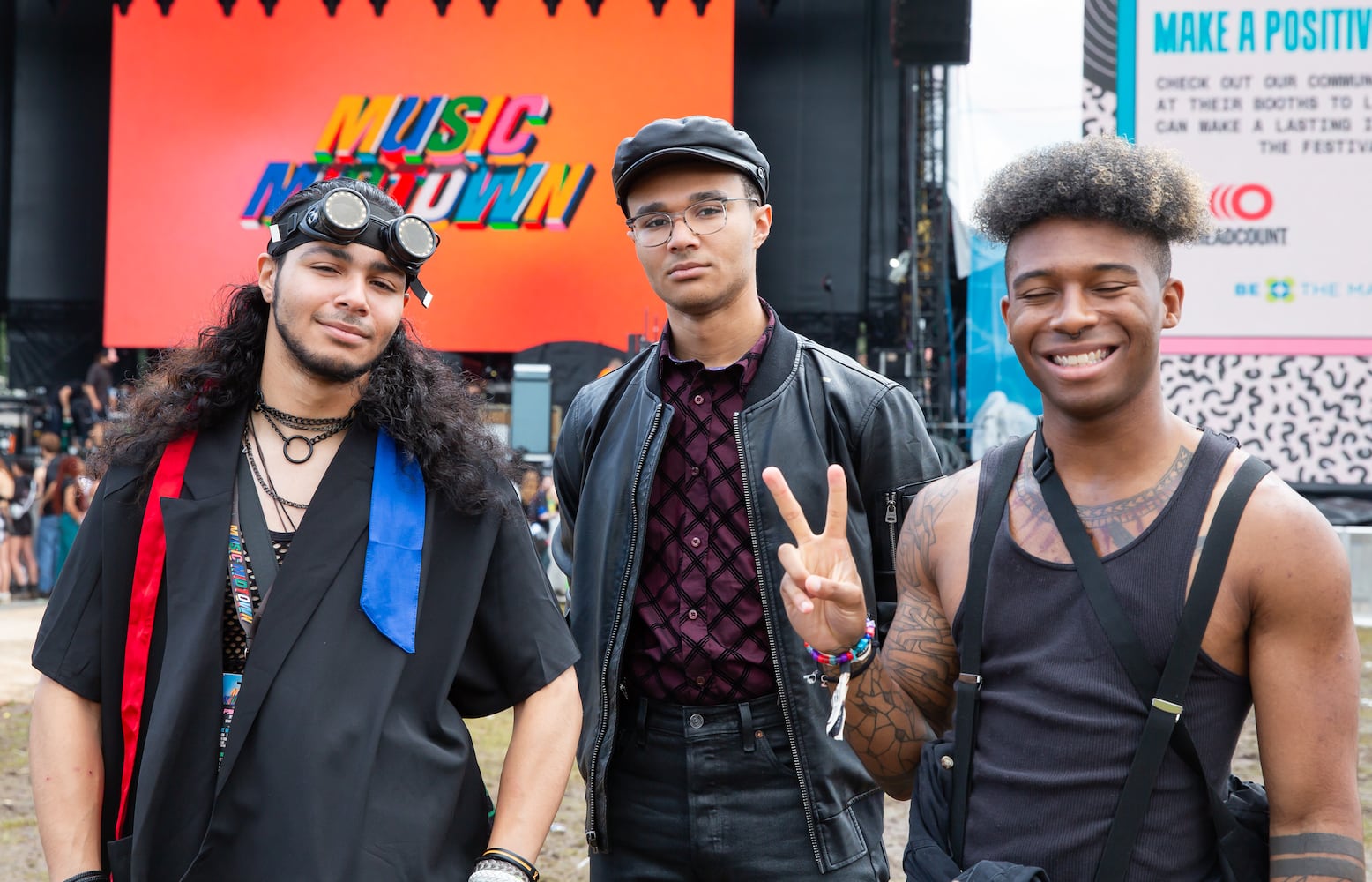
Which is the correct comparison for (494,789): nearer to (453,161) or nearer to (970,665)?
(970,665)

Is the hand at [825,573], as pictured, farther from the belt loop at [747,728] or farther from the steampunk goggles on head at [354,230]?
the steampunk goggles on head at [354,230]

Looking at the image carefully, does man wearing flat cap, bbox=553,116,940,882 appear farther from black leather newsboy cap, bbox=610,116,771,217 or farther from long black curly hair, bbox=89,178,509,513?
long black curly hair, bbox=89,178,509,513

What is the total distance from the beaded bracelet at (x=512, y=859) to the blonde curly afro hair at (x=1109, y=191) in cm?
141

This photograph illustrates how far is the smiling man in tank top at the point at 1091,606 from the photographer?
1.79 metres

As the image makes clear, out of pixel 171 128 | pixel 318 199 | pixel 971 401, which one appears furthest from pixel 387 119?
pixel 318 199

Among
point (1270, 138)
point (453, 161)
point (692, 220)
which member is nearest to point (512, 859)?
point (692, 220)

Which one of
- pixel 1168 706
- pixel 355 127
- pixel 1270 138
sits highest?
pixel 355 127

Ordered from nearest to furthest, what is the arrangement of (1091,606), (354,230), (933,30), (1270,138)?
(1091,606), (354,230), (1270,138), (933,30)

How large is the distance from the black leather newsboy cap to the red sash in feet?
4.25

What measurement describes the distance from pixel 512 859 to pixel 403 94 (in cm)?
1687

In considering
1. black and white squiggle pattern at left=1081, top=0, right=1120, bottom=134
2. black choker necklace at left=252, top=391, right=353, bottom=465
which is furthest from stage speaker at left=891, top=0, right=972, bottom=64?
black choker necklace at left=252, top=391, right=353, bottom=465

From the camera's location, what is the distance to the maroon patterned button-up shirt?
2.73 metres

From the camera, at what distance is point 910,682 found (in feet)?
7.21

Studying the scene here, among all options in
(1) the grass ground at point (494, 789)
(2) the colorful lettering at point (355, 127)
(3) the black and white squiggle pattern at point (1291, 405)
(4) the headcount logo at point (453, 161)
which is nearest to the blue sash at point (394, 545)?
(1) the grass ground at point (494, 789)
